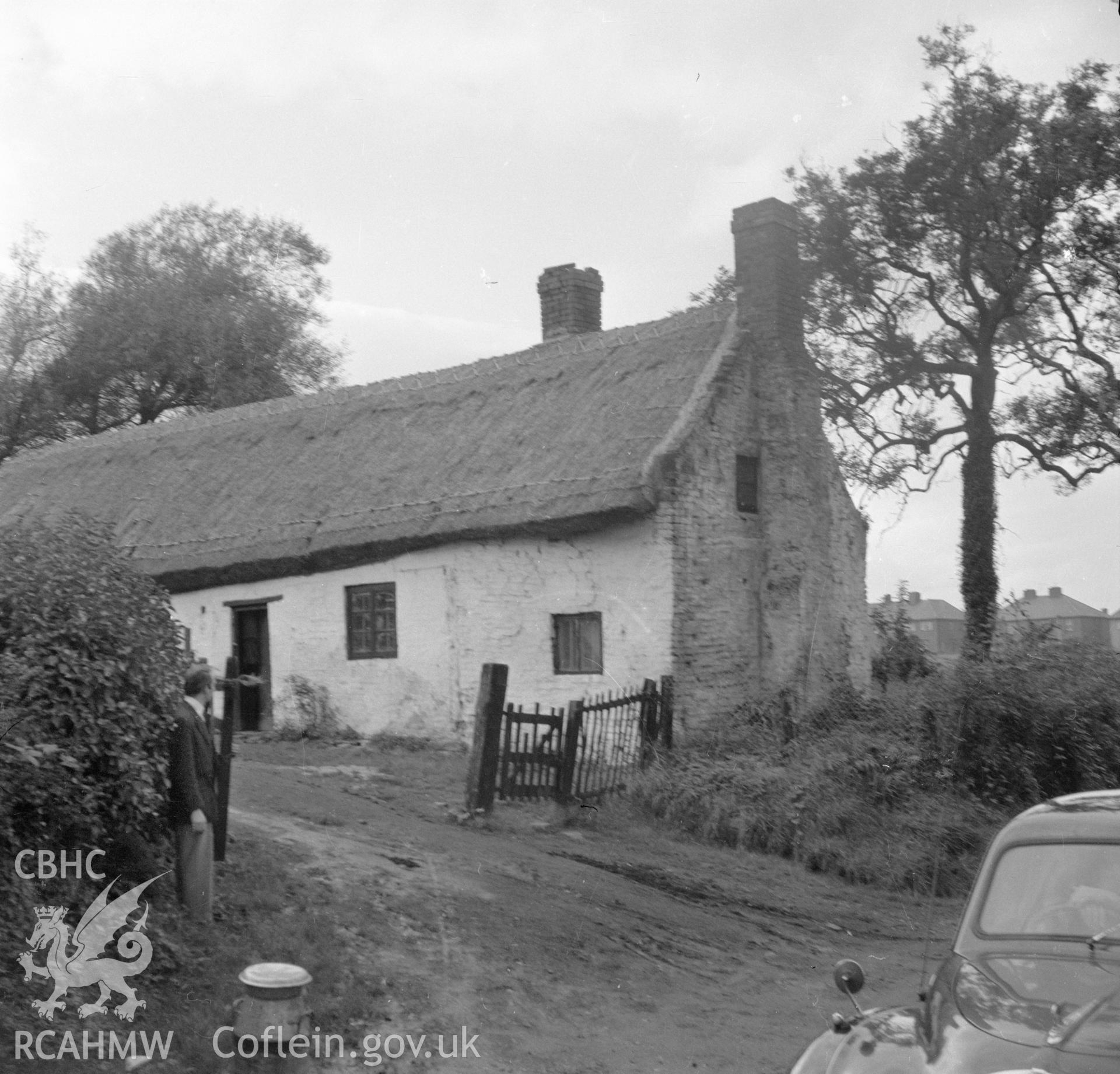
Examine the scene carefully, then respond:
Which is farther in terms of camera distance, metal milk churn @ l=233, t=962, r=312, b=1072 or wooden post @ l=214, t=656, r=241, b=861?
wooden post @ l=214, t=656, r=241, b=861

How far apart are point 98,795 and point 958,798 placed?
9.17m

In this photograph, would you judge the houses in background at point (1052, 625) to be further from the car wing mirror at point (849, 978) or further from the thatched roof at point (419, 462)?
the car wing mirror at point (849, 978)

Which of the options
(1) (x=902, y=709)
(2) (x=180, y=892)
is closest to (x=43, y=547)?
(2) (x=180, y=892)

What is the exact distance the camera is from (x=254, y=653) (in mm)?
19250

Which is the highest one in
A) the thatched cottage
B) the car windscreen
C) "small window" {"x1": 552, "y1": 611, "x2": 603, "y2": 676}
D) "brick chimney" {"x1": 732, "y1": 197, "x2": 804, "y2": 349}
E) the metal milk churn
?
"brick chimney" {"x1": 732, "y1": 197, "x2": 804, "y2": 349}

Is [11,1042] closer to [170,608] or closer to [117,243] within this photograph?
[170,608]

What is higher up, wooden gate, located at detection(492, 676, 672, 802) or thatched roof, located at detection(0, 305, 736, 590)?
thatched roof, located at detection(0, 305, 736, 590)

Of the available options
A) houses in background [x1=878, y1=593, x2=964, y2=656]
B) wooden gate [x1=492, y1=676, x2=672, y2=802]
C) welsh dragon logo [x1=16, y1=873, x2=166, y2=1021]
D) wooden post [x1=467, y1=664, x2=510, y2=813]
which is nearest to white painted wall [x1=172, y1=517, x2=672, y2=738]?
wooden gate [x1=492, y1=676, x2=672, y2=802]

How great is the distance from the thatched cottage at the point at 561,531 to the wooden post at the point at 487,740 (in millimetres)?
3846

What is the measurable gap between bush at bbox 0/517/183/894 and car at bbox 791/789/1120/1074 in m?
3.71

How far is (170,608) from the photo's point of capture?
783 cm

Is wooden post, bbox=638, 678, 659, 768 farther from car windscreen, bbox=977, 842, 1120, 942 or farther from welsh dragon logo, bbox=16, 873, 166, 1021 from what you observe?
car windscreen, bbox=977, 842, 1120, 942

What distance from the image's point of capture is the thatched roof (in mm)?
16109

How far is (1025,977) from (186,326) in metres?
38.1
